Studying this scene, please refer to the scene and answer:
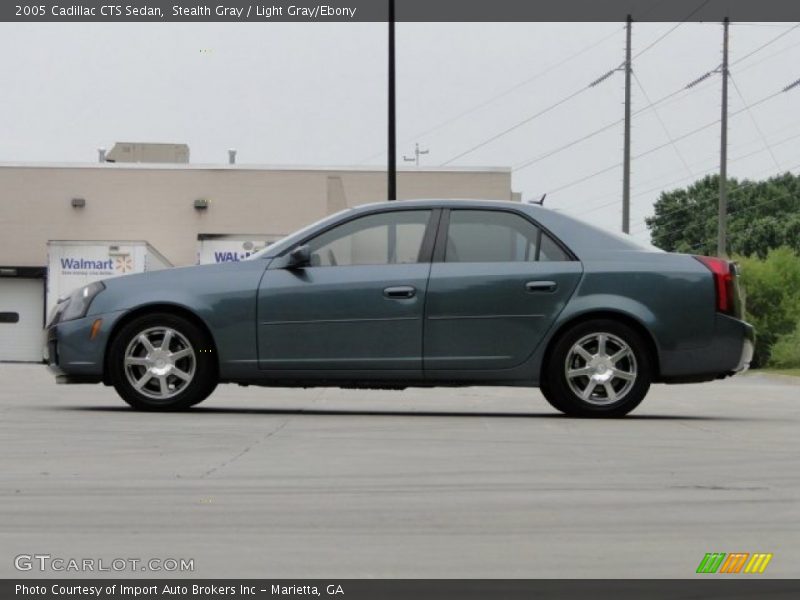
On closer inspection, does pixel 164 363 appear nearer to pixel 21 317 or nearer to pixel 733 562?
pixel 733 562

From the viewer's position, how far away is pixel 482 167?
46.3 meters

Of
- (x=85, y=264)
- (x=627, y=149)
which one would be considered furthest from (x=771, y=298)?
(x=85, y=264)

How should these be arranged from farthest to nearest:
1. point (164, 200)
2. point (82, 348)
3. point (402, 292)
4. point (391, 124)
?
point (164, 200) → point (391, 124) → point (82, 348) → point (402, 292)

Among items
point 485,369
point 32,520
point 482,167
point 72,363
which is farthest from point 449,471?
point 482,167

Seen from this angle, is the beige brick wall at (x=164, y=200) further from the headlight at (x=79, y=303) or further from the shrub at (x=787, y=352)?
the headlight at (x=79, y=303)

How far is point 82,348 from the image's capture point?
11.5 meters

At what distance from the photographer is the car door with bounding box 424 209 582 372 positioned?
11203mm

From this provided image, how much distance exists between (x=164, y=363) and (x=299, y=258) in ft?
4.02

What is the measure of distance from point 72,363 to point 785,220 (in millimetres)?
87259

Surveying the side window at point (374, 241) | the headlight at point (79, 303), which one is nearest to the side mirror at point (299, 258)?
the side window at point (374, 241)

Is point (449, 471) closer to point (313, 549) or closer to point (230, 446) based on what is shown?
point (230, 446)

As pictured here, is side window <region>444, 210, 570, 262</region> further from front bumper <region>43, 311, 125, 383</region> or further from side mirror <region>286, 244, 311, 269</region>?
front bumper <region>43, 311, 125, 383</region>
